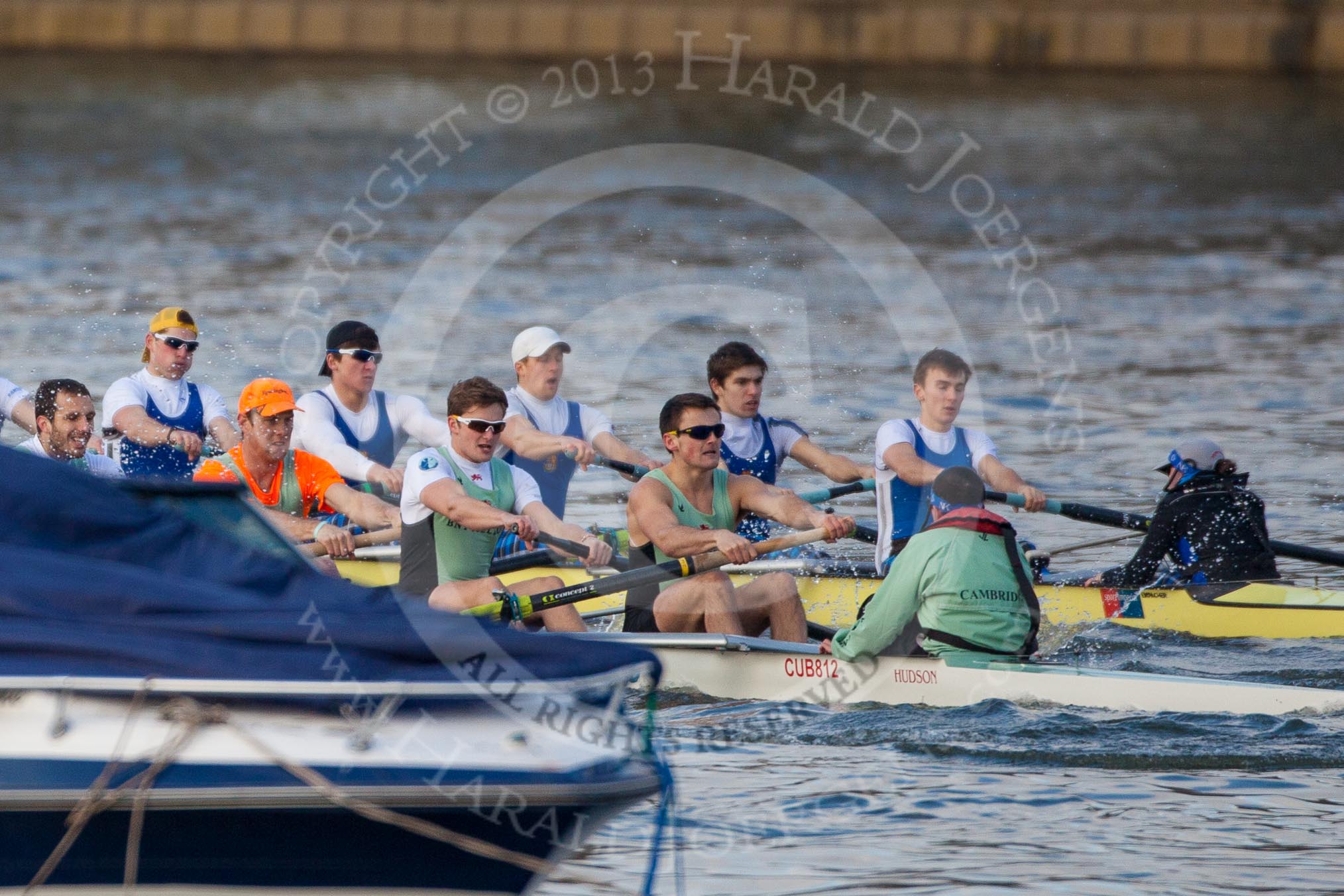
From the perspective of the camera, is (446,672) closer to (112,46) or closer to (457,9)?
(457,9)

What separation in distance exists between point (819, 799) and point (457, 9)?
3023 cm

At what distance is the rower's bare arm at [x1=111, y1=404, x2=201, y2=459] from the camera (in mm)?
11125

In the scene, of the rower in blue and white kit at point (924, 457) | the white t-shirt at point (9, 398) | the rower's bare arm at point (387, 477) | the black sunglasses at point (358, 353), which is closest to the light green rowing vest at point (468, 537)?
the rower's bare arm at point (387, 477)

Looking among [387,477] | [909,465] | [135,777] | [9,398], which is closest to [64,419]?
[387,477]

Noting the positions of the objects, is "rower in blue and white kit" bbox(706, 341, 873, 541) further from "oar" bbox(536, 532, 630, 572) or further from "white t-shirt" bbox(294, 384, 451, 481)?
"white t-shirt" bbox(294, 384, 451, 481)

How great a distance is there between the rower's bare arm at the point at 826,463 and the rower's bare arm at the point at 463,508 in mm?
2658

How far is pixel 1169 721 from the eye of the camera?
25.6 ft

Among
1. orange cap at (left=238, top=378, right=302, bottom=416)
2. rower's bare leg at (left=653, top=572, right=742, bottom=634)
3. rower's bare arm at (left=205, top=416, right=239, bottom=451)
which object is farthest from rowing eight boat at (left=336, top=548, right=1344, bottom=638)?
rower's bare arm at (left=205, top=416, right=239, bottom=451)

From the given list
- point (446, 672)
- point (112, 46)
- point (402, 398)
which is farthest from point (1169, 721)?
point (112, 46)

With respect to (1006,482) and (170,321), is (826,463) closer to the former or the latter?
(1006,482)

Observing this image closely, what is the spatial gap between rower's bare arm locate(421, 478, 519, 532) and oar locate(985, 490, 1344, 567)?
3145 mm

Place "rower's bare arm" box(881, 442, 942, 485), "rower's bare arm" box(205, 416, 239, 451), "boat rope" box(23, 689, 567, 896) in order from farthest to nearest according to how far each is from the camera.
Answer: "rower's bare arm" box(205, 416, 239, 451)
"rower's bare arm" box(881, 442, 942, 485)
"boat rope" box(23, 689, 567, 896)

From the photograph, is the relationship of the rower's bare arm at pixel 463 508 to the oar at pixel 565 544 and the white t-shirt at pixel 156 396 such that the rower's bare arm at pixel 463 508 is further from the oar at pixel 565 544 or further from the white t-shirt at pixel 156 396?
the white t-shirt at pixel 156 396

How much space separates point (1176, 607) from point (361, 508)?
4.41 m
